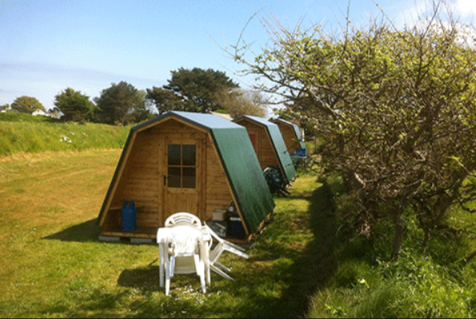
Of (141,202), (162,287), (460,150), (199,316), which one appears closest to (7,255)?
(141,202)

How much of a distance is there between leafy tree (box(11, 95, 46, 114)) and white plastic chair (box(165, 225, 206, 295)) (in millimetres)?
70091

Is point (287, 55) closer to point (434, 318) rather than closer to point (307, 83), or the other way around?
point (307, 83)

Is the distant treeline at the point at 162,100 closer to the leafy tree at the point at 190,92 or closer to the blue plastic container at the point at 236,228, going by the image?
the leafy tree at the point at 190,92

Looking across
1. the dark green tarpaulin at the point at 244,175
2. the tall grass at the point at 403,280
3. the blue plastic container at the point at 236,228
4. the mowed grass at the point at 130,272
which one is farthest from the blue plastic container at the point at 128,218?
the tall grass at the point at 403,280

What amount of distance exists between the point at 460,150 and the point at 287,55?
4127 millimetres

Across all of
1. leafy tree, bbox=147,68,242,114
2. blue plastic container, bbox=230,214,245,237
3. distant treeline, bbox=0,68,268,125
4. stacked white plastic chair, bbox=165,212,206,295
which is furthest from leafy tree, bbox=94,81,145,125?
stacked white plastic chair, bbox=165,212,206,295

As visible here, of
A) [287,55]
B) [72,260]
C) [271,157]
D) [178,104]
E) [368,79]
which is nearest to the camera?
[368,79]

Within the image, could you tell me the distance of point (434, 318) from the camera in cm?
380

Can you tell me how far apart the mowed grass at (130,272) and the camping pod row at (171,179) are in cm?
91

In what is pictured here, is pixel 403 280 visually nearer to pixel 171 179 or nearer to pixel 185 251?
pixel 185 251

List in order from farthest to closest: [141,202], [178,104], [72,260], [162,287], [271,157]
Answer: [178,104] → [271,157] → [141,202] → [72,260] → [162,287]

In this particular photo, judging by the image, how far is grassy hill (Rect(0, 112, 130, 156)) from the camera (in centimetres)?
2015

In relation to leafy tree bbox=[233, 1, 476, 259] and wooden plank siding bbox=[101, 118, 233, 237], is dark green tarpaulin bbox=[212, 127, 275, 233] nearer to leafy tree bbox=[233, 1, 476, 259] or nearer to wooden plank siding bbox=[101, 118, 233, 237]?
wooden plank siding bbox=[101, 118, 233, 237]

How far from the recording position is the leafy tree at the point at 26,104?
64812 mm
